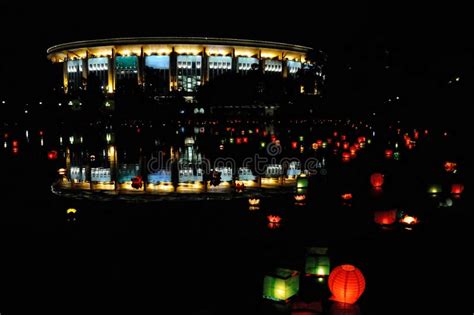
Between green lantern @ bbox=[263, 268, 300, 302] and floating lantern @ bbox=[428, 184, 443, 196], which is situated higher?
floating lantern @ bbox=[428, 184, 443, 196]

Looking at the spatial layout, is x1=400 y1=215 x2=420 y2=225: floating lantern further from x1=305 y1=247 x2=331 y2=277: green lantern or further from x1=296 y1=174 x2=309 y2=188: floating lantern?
x1=296 y1=174 x2=309 y2=188: floating lantern

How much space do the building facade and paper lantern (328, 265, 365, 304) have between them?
60.1 m

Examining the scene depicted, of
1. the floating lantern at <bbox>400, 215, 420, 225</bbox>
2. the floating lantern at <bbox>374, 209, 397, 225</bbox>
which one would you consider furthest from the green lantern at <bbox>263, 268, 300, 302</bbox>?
the floating lantern at <bbox>400, 215, 420, 225</bbox>

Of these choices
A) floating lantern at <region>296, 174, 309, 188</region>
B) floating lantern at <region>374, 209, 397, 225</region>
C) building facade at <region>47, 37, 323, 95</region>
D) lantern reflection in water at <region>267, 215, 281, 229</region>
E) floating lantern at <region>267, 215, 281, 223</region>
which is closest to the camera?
floating lantern at <region>374, 209, 397, 225</region>

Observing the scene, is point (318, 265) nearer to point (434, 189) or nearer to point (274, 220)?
point (274, 220)

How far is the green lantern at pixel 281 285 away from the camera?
6.02 metres

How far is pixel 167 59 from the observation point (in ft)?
225

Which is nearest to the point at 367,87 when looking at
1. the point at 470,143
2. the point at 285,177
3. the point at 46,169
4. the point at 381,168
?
the point at 470,143

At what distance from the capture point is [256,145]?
26172 mm

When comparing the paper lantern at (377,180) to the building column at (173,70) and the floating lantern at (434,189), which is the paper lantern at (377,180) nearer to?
the floating lantern at (434,189)

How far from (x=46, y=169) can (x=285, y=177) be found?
9.59m

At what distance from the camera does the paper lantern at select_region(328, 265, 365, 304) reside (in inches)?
233

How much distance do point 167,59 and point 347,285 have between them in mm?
66108

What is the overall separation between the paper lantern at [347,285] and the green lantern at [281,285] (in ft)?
1.74
